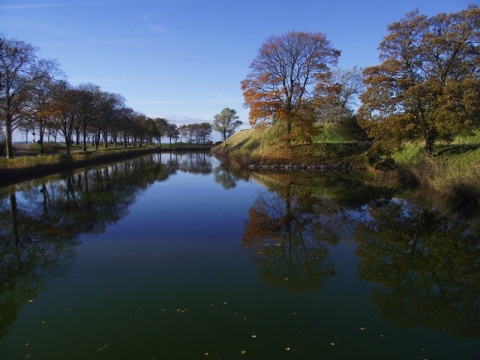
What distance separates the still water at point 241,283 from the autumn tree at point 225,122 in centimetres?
9255

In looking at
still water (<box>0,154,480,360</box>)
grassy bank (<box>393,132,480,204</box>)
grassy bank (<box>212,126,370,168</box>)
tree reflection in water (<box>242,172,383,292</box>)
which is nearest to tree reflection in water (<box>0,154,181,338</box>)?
still water (<box>0,154,480,360</box>)

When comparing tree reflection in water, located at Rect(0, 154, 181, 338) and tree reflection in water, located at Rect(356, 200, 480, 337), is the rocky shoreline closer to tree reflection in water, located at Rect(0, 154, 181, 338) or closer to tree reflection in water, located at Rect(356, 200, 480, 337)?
tree reflection in water, located at Rect(0, 154, 181, 338)

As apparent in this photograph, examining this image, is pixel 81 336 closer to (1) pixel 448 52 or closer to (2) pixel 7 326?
(2) pixel 7 326

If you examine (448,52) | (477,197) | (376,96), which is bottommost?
(477,197)

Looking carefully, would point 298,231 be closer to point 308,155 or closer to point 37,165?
point 308,155

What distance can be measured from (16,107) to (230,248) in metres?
30.2

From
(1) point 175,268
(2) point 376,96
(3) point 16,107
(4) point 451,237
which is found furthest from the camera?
(3) point 16,107

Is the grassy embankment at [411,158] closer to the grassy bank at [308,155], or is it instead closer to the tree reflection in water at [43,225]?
the grassy bank at [308,155]

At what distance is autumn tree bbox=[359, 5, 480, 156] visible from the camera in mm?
19688

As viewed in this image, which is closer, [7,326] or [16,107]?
[7,326]

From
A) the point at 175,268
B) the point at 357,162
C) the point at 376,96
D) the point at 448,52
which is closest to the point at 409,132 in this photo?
the point at 376,96

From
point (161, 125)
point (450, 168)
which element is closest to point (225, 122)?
point (161, 125)

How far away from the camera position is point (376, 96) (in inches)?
906

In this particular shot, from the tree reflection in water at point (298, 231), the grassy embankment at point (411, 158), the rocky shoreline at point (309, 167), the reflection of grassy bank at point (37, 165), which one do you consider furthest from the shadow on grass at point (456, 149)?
the reflection of grassy bank at point (37, 165)
